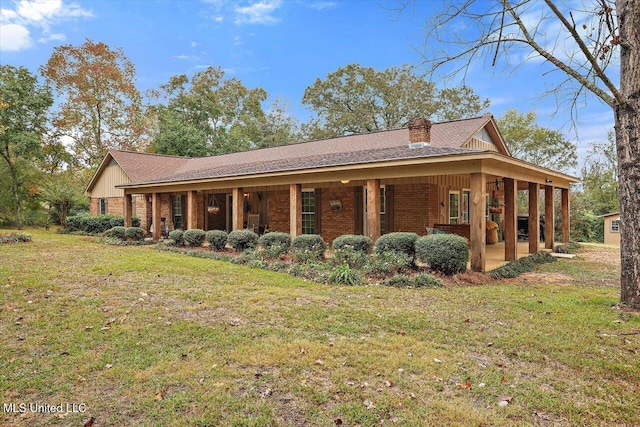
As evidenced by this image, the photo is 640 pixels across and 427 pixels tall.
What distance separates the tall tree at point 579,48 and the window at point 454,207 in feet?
24.3

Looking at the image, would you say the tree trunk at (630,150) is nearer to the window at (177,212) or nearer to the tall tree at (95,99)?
the window at (177,212)

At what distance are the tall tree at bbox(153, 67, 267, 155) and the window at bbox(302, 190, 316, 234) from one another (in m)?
18.6

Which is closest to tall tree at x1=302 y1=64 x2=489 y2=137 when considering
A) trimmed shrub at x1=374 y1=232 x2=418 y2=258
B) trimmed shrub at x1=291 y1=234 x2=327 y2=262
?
trimmed shrub at x1=291 y1=234 x2=327 y2=262

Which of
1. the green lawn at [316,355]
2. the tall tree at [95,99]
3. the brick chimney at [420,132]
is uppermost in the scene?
the tall tree at [95,99]

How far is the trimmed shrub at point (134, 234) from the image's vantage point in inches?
621

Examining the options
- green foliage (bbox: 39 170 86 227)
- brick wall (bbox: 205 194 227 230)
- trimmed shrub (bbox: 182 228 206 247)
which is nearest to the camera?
trimmed shrub (bbox: 182 228 206 247)

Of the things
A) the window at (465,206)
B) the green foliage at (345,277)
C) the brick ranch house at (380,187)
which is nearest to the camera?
the green foliage at (345,277)

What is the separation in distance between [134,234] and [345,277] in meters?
11.8

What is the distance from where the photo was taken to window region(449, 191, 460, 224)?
1362 cm

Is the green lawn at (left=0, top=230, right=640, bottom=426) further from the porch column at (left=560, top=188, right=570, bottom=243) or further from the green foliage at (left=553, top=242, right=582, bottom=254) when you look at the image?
the porch column at (left=560, top=188, right=570, bottom=243)

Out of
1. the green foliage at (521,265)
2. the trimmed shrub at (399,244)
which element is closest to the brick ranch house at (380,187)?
the green foliage at (521,265)

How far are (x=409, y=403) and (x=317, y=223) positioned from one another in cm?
1184

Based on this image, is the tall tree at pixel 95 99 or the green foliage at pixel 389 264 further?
the tall tree at pixel 95 99

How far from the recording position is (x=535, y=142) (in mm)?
27000
